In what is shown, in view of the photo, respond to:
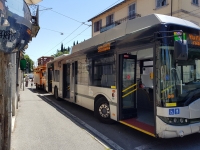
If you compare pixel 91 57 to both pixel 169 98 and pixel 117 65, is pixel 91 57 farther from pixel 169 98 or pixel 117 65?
pixel 169 98

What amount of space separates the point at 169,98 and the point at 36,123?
181 inches

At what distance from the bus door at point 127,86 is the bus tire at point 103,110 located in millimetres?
655

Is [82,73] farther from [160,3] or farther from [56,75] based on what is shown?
[160,3]

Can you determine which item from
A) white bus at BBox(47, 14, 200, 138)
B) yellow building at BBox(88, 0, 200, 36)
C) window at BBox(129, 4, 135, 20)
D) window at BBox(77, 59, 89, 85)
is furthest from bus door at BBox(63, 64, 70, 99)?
window at BBox(129, 4, 135, 20)

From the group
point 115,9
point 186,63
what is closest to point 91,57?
point 186,63

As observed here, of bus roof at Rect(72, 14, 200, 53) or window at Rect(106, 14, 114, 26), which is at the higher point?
window at Rect(106, 14, 114, 26)

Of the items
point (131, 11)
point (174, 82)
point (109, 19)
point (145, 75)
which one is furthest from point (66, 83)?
point (109, 19)

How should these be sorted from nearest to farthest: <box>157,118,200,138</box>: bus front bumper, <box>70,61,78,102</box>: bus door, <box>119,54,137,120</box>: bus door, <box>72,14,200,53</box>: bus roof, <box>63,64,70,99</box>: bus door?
1. <box>157,118,200,138</box>: bus front bumper
2. <box>72,14,200,53</box>: bus roof
3. <box>119,54,137,120</box>: bus door
4. <box>70,61,78,102</box>: bus door
5. <box>63,64,70,99</box>: bus door

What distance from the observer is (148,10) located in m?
17.9

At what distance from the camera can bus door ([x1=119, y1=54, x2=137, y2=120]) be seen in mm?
5355

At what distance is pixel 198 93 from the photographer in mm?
4223

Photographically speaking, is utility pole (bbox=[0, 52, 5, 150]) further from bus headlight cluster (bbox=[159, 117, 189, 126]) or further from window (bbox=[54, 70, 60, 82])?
window (bbox=[54, 70, 60, 82])

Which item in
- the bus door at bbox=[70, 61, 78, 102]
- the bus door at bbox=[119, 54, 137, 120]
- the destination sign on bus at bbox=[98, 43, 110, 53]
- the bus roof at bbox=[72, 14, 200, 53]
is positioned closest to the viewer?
the bus roof at bbox=[72, 14, 200, 53]

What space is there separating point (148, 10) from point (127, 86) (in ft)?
48.0
